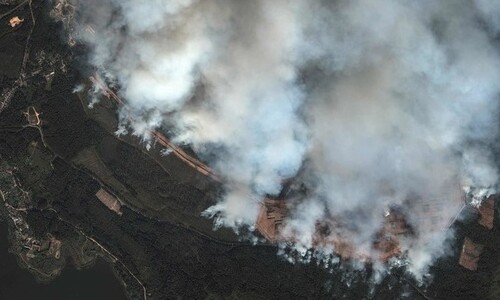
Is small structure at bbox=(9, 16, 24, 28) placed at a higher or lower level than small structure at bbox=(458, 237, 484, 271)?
higher

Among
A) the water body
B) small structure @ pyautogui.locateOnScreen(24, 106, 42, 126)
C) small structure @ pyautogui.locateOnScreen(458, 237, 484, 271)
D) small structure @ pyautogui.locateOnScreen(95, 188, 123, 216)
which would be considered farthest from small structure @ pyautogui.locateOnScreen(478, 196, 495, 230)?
small structure @ pyautogui.locateOnScreen(24, 106, 42, 126)

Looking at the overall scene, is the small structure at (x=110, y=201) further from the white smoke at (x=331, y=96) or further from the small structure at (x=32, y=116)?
the small structure at (x=32, y=116)

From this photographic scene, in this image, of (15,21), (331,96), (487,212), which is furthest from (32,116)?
(487,212)

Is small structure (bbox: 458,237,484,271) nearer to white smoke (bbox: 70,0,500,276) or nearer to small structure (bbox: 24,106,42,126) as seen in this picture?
white smoke (bbox: 70,0,500,276)

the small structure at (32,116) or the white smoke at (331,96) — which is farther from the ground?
the white smoke at (331,96)

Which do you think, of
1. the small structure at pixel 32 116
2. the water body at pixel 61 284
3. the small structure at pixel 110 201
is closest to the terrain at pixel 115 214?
the small structure at pixel 32 116

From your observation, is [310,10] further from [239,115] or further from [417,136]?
[417,136]

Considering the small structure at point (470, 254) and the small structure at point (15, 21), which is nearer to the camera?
the small structure at point (470, 254)
